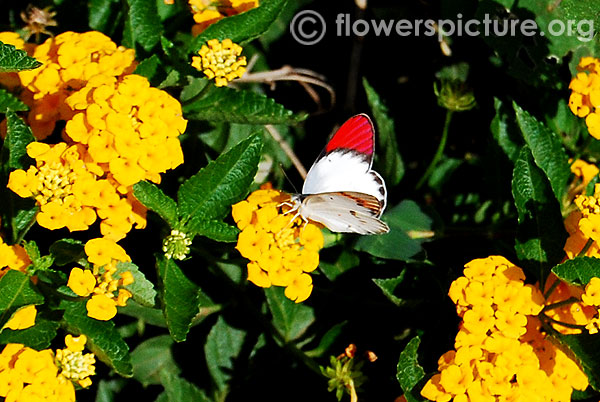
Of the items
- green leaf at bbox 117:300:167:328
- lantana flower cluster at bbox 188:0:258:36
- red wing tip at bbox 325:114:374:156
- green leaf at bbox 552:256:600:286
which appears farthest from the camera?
green leaf at bbox 117:300:167:328

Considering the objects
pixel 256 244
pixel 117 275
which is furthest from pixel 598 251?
pixel 117 275

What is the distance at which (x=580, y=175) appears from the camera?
10.4 feet

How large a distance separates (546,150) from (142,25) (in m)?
1.46

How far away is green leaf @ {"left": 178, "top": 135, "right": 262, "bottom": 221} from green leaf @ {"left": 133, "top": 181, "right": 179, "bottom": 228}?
53mm

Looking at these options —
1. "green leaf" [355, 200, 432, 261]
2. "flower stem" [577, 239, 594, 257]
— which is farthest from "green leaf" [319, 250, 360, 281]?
"flower stem" [577, 239, 594, 257]

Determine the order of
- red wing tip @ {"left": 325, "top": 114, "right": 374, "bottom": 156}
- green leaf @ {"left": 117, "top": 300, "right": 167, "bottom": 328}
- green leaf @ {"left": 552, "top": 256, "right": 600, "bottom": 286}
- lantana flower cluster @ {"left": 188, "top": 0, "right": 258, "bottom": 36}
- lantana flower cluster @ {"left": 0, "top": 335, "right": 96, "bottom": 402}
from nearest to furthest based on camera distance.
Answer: lantana flower cluster @ {"left": 0, "top": 335, "right": 96, "bottom": 402} → green leaf @ {"left": 552, "top": 256, "right": 600, "bottom": 286} → red wing tip @ {"left": 325, "top": 114, "right": 374, "bottom": 156} → lantana flower cluster @ {"left": 188, "top": 0, "right": 258, "bottom": 36} → green leaf @ {"left": 117, "top": 300, "right": 167, "bottom": 328}

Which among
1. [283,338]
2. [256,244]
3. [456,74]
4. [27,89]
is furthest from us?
[456,74]

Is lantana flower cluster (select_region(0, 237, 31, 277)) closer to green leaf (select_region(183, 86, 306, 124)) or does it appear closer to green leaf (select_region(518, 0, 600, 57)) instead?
green leaf (select_region(183, 86, 306, 124))

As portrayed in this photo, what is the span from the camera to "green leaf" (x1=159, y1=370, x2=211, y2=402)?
283cm

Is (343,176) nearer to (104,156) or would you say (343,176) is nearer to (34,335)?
(104,156)

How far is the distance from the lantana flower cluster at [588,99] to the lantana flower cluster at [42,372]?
175cm

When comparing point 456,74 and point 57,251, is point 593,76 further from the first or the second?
point 57,251

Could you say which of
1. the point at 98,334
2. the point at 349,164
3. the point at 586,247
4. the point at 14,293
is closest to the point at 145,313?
the point at 98,334

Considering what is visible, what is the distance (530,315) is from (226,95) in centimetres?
123
